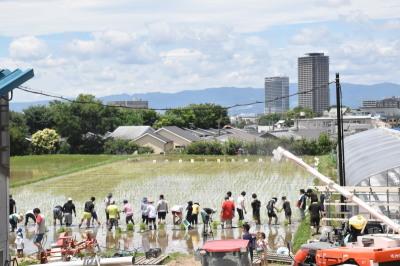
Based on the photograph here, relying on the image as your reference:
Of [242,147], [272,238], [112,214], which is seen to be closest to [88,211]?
[112,214]

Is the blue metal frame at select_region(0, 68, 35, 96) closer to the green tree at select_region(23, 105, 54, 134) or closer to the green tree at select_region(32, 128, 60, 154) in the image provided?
the green tree at select_region(32, 128, 60, 154)

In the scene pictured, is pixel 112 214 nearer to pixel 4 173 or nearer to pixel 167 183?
pixel 4 173

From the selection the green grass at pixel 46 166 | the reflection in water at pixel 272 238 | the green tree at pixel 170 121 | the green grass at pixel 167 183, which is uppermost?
the green tree at pixel 170 121

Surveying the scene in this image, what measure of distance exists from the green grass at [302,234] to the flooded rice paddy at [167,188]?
1.24ft

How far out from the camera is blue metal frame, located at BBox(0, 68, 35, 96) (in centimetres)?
1155

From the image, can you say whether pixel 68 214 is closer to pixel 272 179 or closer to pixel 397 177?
pixel 397 177

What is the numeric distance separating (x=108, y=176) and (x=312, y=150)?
29.5 meters

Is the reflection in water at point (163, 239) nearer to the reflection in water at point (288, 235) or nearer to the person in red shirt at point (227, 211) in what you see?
the person in red shirt at point (227, 211)

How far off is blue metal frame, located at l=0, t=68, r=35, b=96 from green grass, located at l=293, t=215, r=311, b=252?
843 centimetres

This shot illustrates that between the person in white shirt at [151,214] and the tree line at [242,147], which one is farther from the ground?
the tree line at [242,147]

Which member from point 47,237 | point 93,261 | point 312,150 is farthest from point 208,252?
point 312,150

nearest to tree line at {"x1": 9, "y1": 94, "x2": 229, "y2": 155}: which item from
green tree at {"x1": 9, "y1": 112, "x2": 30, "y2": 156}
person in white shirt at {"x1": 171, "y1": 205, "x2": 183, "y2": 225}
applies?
green tree at {"x1": 9, "y1": 112, "x2": 30, "y2": 156}

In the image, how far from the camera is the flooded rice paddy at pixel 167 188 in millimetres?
20531

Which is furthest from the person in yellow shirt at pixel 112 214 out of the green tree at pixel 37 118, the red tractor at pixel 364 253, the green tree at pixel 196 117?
the green tree at pixel 196 117
